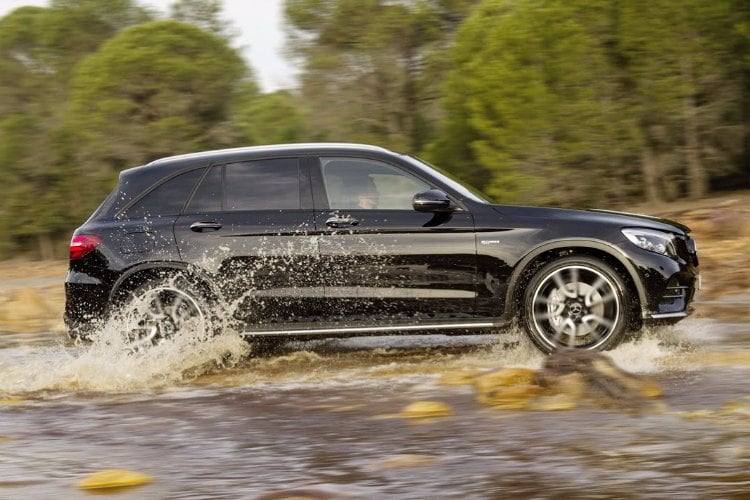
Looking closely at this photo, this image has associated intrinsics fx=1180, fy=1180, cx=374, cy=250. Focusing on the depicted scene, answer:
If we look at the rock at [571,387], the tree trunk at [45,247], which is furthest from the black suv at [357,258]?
the tree trunk at [45,247]

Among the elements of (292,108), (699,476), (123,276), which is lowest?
(699,476)

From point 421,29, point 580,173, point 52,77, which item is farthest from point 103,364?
point 52,77

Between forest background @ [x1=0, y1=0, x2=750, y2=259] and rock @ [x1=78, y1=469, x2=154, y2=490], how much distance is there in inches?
572

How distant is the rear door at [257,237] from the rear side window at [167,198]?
0.07 meters

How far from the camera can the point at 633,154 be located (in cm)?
1989

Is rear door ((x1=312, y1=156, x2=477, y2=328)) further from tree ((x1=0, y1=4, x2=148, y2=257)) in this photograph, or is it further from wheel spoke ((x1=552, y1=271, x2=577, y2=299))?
tree ((x1=0, y1=4, x2=148, y2=257))

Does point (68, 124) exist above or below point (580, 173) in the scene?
above

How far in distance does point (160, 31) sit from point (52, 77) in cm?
542

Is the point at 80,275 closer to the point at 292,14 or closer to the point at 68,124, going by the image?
the point at 292,14

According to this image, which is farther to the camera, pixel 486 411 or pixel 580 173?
pixel 580 173

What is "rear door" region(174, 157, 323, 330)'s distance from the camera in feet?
27.7

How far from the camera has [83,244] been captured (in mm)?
8727

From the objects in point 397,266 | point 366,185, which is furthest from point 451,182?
point 397,266

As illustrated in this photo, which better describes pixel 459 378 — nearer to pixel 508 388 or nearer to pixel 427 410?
pixel 508 388
